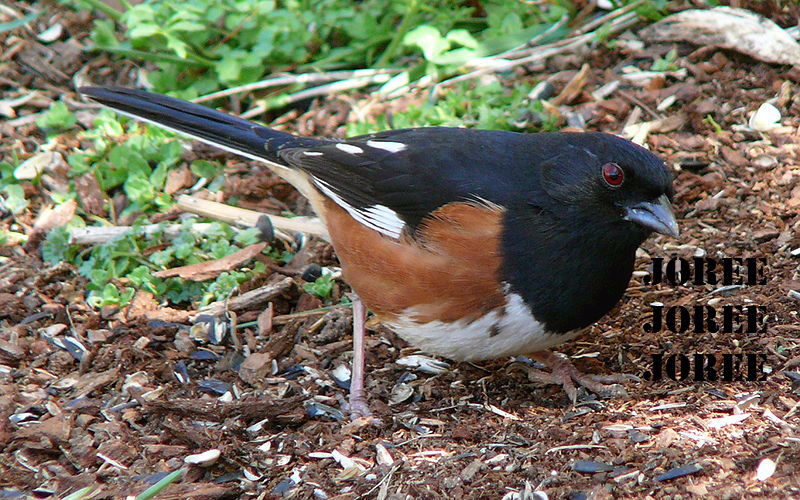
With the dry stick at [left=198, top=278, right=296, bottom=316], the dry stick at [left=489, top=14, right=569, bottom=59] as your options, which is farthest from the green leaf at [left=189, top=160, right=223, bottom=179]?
the dry stick at [left=489, top=14, right=569, bottom=59]

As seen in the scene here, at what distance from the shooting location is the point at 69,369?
3.55 metres

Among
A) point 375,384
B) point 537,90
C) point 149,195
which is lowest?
point 375,384

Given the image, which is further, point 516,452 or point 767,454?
point 516,452

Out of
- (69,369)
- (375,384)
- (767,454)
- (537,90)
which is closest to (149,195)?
(69,369)

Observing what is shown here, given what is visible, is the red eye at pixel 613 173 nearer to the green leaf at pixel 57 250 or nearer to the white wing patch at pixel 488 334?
the white wing patch at pixel 488 334

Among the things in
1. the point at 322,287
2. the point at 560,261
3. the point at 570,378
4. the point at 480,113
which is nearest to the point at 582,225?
the point at 560,261

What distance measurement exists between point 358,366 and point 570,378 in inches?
30.4

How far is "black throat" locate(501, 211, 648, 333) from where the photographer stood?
3023 millimetres

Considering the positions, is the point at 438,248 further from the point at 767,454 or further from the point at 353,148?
the point at 767,454

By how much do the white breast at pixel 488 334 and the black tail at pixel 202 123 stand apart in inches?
39.8

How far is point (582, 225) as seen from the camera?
3.04m

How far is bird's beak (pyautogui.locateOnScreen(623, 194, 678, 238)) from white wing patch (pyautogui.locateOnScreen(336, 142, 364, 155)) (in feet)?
3.41

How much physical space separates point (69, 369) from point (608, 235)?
2.06 metres

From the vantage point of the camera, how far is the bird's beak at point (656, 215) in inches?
117
